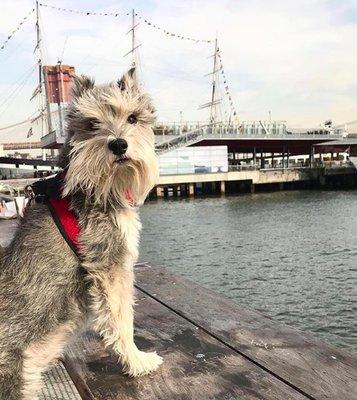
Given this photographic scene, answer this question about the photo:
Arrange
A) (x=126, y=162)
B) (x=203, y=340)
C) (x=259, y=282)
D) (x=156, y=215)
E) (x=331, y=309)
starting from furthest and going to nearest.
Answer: (x=156, y=215)
(x=259, y=282)
(x=331, y=309)
(x=203, y=340)
(x=126, y=162)

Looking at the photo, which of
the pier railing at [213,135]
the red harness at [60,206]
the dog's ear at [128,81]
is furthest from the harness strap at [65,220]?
the pier railing at [213,135]

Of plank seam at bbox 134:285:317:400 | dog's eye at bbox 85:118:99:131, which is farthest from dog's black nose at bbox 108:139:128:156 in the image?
plank seam at bbox 134:285:317:400

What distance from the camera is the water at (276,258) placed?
12.1 meters

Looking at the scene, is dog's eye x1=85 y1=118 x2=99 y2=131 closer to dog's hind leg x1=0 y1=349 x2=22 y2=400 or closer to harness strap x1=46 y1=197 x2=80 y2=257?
harness strap x1=46 y1=197 x2=80 y2=257

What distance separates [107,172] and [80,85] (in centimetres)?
56

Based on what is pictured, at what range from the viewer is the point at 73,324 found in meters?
2.69

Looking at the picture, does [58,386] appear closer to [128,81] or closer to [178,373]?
[178,373]

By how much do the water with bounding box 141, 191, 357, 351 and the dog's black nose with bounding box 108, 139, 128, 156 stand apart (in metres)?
5.58

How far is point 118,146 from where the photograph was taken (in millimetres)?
2598

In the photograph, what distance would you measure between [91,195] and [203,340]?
1.52 metres

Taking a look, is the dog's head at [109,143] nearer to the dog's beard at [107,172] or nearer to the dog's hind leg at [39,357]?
the dog's beard at [107,172]

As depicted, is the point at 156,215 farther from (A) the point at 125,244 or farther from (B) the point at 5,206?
(A) the point at 125,244

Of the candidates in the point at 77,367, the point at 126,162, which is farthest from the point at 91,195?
the point at 77,367

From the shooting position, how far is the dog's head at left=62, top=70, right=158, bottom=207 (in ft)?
8.63
